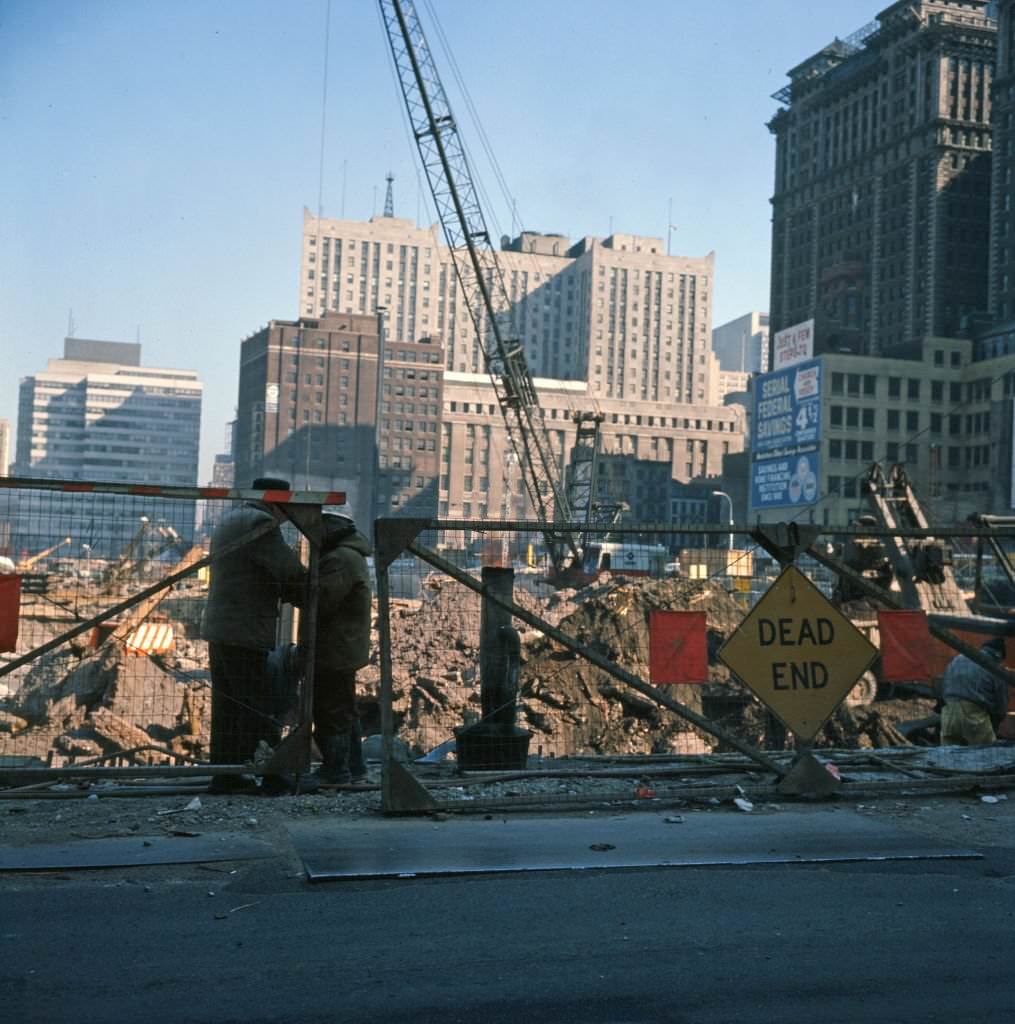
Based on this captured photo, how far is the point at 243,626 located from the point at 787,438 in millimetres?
99009

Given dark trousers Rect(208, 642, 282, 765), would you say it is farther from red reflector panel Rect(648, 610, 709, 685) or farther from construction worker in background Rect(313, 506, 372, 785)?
red reflector panel Rect(648, 610, 709, 685)

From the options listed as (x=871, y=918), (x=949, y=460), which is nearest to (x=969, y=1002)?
(x=871, y=918)

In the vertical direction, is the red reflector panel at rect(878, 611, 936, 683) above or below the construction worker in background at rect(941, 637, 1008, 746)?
above

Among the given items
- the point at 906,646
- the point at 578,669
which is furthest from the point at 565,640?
the point at 578,669

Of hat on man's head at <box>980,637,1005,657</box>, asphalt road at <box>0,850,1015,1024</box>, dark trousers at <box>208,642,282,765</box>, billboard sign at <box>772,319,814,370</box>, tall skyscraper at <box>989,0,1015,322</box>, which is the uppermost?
tall skyscraper at <box>989,0,1015,322</box>

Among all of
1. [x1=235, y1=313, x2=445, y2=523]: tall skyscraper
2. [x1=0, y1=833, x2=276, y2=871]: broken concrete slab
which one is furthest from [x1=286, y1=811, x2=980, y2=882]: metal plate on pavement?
[x1=235, y1=313, x2=445, y2=523]: tall skyscraper

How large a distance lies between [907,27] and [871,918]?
146m

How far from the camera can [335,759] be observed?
27.3 feet

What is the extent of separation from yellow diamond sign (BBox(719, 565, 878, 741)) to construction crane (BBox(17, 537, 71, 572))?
14.6 feet

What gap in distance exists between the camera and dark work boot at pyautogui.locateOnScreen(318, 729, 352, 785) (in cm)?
830

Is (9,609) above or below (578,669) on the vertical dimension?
above

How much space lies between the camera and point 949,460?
109 meters

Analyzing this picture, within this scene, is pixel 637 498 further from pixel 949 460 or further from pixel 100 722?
pixel 100 722

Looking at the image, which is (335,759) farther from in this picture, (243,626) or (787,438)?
(787,438)
